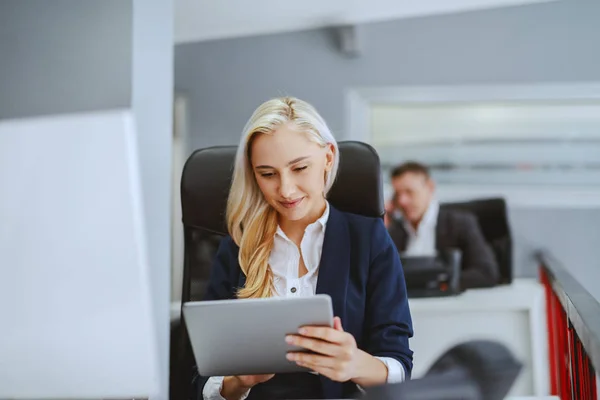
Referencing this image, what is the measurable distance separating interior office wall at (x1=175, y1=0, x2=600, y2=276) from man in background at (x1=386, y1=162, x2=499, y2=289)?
0.76 m

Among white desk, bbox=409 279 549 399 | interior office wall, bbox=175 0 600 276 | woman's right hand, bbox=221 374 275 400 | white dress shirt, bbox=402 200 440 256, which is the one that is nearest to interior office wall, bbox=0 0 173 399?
woman's right hand, bbox=221 374 275 400

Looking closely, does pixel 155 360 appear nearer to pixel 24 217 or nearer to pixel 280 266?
pixel 24 217

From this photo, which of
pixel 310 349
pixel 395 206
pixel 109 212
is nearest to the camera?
pixel 109 212

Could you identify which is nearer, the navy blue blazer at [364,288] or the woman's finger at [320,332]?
the woman's finger at [320,332]

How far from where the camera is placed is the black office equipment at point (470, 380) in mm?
845

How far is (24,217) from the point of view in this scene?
81 centimetres

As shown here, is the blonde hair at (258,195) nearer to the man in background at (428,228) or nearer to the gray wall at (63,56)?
the gray wall at (63,56)

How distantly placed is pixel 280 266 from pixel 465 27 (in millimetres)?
3111

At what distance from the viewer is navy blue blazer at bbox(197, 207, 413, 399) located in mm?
1181

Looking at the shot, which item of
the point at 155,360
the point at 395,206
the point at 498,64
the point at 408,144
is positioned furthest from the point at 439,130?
the point at 155,360

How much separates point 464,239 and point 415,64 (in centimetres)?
130

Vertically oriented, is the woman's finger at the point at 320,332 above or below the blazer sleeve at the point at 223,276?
below

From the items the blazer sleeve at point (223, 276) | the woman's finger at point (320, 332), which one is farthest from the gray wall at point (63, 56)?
the woman's finger at point (320, 332)

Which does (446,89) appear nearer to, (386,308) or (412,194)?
(412,194)
